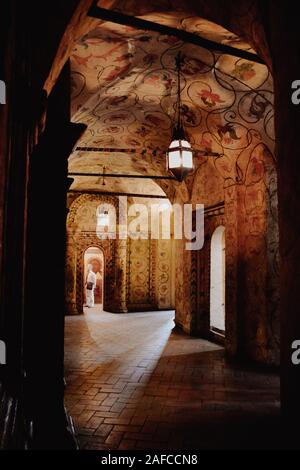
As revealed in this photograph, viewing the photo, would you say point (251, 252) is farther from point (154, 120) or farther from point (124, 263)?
point (124, 263)

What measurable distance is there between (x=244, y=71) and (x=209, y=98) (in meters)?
1.17

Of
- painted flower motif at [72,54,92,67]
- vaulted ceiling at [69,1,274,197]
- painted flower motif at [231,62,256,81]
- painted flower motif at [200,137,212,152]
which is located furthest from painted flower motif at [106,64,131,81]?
painted flower motif at [200,137,212,152]

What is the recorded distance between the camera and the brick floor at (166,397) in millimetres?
3934

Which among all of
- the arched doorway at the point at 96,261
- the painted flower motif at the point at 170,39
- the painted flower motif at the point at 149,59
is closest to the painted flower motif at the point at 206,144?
the painted flower motif at the point at 149,59

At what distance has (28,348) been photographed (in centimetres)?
329

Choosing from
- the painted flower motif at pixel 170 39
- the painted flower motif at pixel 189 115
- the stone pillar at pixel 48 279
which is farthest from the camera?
the painted flower motif at pixel 189 115

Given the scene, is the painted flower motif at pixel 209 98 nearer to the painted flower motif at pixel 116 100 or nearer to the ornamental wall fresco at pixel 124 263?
the painted flower motif at pixel 116 100

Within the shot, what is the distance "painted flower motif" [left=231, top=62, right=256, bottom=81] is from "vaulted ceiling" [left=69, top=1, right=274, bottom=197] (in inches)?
0.5

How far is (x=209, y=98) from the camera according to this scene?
6.95 meters

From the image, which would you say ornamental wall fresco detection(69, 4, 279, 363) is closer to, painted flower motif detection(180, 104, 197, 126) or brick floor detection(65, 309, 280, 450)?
painted flower motif detection(180, 104, 197, 126)

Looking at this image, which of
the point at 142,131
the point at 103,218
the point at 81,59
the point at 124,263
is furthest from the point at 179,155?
the point at 103,218

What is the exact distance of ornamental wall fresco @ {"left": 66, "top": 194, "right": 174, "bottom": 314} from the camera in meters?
16.6

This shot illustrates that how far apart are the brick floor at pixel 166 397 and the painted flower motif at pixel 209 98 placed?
538 cm
